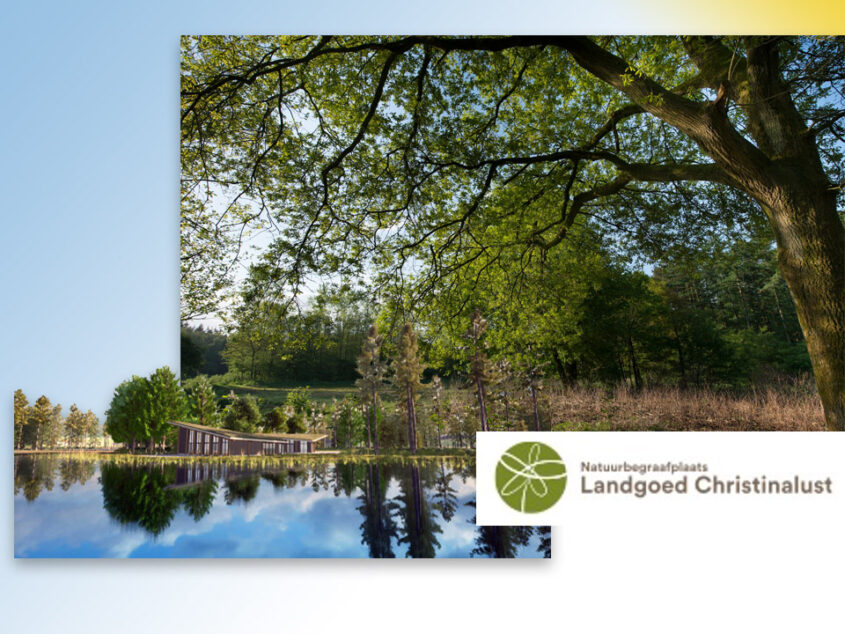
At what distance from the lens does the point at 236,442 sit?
12.6ft

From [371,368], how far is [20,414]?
8.22ft

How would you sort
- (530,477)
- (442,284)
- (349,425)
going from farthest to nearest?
1. (442,284)
2. (349,425)
3. (530,477)

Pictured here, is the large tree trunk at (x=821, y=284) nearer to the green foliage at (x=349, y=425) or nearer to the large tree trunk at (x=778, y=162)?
the large tree trunk at (x=778, y=162)

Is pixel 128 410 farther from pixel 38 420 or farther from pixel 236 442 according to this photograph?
pixel 236 442

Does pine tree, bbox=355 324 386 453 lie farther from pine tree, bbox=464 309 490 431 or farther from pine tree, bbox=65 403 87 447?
pine tree, bbox=65 403 87 447

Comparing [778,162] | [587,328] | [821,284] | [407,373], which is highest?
[778,162]

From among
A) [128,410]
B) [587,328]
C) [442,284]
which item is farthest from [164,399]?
[587,328]

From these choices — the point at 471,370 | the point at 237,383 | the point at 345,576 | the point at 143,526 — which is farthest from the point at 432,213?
the point at 143,526

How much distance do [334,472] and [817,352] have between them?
3476 millimetres

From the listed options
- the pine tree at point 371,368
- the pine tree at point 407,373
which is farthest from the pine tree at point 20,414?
the pine tree at point 407,373

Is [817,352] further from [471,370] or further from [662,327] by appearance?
[471,370]

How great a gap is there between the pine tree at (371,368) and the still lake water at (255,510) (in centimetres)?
49

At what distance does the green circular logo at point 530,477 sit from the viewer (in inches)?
141

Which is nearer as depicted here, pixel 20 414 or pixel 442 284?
pixel 20 414
